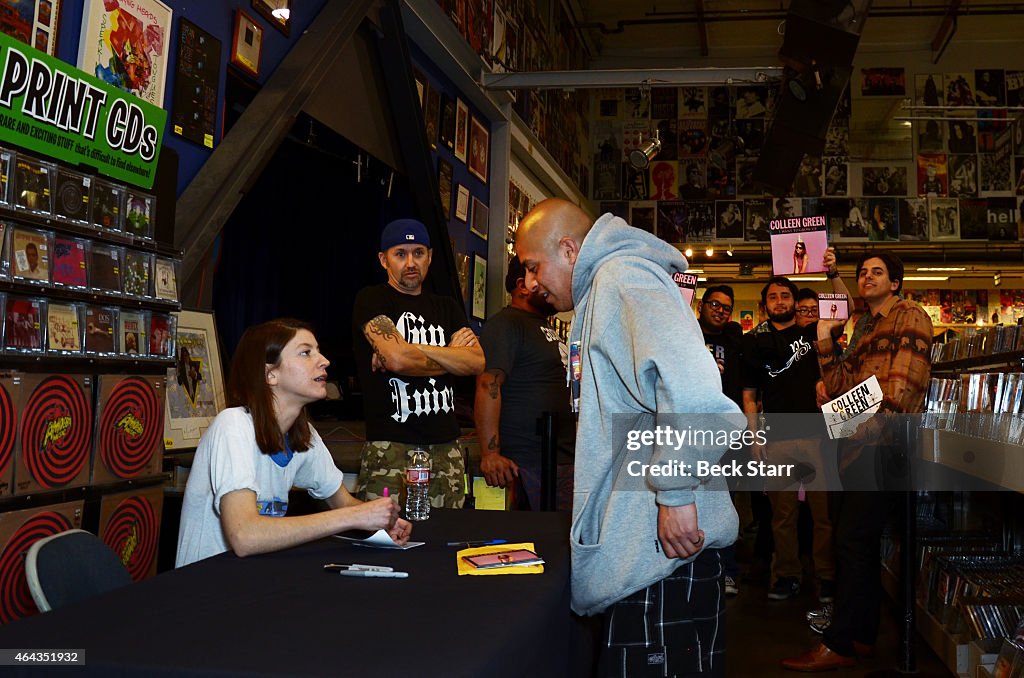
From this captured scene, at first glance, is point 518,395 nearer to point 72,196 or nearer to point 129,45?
point 72,196

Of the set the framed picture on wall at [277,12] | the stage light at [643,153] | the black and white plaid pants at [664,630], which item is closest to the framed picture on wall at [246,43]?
the framed picture on wall at [277,12]

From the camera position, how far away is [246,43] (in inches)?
169

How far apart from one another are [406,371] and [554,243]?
4.00 ft

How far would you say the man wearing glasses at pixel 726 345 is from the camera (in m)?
5.33

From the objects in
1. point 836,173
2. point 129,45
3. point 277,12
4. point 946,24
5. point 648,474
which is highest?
point 946,24

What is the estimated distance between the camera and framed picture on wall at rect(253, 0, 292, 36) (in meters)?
4.44

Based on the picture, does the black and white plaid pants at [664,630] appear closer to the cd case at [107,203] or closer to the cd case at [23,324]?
the cd case at [23,324]

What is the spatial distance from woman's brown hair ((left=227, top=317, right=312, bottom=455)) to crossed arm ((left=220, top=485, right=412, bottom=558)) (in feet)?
0.80

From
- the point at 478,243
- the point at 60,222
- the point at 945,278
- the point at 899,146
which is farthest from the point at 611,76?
the point at 945,278

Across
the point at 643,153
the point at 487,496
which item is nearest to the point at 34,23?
the point at 487,496

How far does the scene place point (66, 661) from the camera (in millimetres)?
1196

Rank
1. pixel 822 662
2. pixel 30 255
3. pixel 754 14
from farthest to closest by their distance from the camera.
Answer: pixel 754 14, pixel 822 662, pixel 30 255

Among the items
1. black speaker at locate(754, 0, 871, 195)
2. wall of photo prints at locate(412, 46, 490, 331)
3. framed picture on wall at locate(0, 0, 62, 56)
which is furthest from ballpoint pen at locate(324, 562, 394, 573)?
black speaker at locate(754, 0, 871, 195)

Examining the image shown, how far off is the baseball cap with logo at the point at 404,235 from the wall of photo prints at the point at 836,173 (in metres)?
10.3
